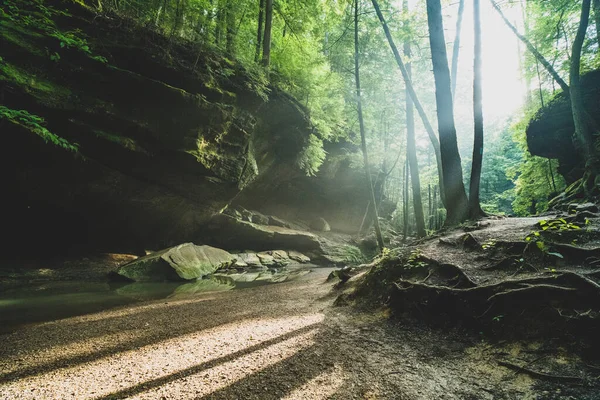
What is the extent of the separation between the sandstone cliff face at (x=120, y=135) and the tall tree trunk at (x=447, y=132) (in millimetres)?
7719

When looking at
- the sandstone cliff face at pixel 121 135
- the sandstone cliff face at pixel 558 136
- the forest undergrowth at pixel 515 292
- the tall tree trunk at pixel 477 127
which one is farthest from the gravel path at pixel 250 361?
the sandstone cliff face at pixel 558 136

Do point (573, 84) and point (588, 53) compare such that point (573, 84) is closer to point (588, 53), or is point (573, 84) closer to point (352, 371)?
point (588, 53)

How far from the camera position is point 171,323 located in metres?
5.00

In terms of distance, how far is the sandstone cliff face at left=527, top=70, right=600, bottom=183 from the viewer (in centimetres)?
1369

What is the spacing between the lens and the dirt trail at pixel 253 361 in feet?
8.87

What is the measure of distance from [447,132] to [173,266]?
10.8m

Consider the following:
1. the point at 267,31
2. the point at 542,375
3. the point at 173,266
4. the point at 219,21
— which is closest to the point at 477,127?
the point at 542,375

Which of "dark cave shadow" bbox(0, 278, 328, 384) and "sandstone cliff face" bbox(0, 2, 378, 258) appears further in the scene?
"sandstone cliff face" bbox(0, 2, 378, 258)

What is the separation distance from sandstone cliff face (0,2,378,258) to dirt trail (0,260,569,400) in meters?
7.11

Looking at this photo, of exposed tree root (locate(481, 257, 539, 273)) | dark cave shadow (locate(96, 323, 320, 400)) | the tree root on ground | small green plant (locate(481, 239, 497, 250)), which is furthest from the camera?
small green plant (locate(481, 239, 497, 250))

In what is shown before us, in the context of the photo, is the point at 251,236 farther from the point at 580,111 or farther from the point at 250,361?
the point at 580,111

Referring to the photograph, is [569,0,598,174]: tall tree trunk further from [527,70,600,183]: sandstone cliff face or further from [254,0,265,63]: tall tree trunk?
[254,0,265,63]: tall tree trunk

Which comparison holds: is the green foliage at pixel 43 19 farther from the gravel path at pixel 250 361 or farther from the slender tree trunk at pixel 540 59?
the slender tree trunk at pixel 540 59

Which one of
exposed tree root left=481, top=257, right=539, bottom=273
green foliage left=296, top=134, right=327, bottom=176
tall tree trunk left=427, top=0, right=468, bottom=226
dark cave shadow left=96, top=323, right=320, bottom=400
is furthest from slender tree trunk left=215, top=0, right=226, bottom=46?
exposed tree root left=481, top=257, right=539, bottom=273
